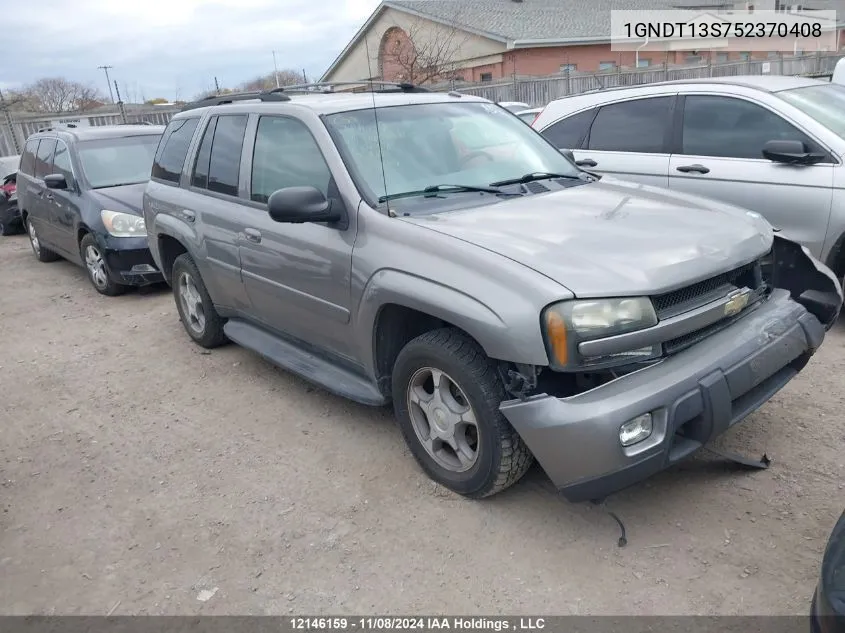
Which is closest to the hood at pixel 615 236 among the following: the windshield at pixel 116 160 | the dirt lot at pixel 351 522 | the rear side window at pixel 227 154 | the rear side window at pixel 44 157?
the dirt lot at pixel 351 522

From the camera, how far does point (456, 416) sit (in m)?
3.21

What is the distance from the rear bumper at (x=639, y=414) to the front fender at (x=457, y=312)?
0.72 feet

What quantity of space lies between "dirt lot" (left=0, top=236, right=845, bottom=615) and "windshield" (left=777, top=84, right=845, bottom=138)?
5.42ft

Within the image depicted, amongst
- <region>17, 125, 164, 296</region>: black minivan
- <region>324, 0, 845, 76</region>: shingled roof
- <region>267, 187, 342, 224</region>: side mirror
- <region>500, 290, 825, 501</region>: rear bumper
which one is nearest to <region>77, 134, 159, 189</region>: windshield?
<region>17, 125, 164, 296</region>: black minivan

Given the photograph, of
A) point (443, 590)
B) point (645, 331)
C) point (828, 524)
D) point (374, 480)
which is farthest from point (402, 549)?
point (828, 524)

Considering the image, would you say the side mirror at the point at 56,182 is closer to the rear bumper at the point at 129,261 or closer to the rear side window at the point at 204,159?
the rear bumper at the point at 129,261

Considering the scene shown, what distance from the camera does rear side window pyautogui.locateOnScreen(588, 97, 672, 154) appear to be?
5852mm

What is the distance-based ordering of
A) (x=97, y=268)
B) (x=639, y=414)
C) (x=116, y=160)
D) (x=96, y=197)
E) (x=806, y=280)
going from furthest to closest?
1. (x=116, y=160)
2. (x=97, y=268)
3. (x=96, y=197)
4. (x=806, y=280)
5. (x=639, y=414)

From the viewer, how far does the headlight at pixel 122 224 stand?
7.42 meters

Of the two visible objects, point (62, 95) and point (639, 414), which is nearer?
point (639, 414)

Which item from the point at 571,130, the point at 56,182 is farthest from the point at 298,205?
the point at 56,182

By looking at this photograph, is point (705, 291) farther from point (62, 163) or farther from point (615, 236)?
point (62, 163)

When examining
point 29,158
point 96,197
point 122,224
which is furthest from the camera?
point 29,158

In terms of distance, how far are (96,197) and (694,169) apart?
6159 mm
